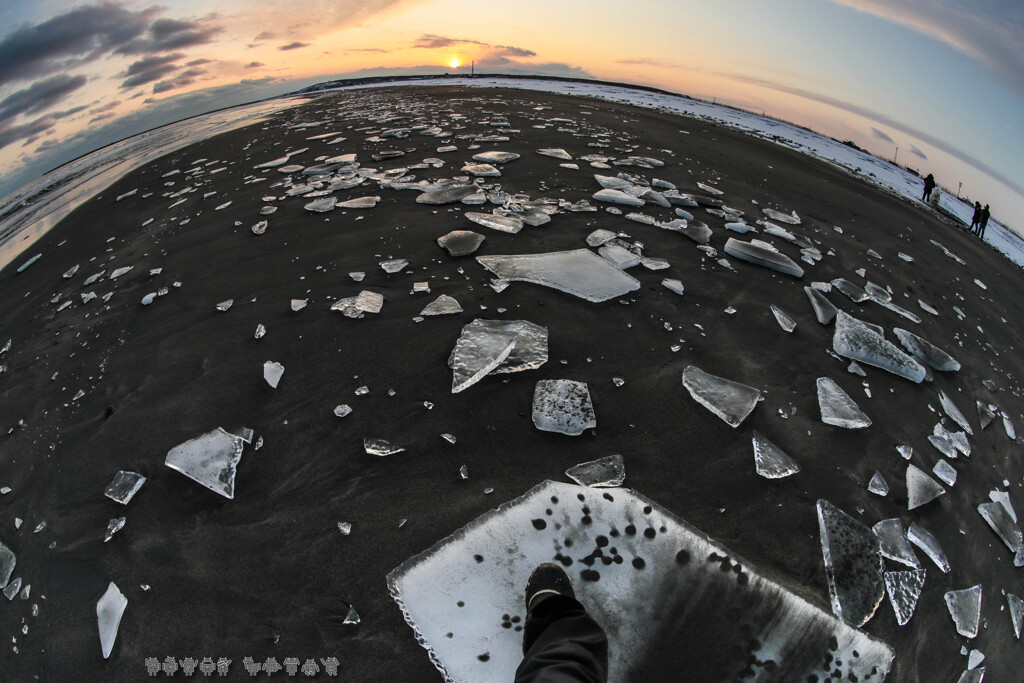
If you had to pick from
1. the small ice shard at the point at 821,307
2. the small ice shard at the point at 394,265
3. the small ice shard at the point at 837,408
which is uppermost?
the small ice shard at the point at 394,265

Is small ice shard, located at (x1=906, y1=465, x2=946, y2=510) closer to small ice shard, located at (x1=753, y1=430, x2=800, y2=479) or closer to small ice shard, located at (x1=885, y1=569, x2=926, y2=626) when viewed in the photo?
small ice shard, located at (x1=885, y1=569, x2=926, y2=626)

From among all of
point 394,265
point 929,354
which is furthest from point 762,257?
point 394,265

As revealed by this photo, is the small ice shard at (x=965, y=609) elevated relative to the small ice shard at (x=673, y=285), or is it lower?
lower

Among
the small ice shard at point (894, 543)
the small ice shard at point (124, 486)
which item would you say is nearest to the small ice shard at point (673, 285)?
the small ice shard at point (894, 543)

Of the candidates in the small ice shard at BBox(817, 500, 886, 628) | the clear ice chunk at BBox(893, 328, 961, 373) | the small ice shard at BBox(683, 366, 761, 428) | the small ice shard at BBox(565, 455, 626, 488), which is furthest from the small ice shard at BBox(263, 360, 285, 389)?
the clear ice chunk at BBox(893, 328, 961, 373)

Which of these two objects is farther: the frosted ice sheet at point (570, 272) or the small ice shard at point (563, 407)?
the frosted ice sheet at point (570, 272)

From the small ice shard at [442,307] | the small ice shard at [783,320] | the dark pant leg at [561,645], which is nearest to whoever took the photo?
the dark pant leg at [561,645]

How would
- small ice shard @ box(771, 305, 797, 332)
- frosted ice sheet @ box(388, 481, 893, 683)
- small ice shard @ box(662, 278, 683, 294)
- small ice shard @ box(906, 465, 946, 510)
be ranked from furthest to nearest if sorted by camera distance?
small ice shard @ box(662, 278, 683, 294) < small ice shard @ box(771, 305, 797, 332) < small ice shard @ box(906, 465, 946, 510) < frosted ice sheet @ box(388, 481, 893, 683)

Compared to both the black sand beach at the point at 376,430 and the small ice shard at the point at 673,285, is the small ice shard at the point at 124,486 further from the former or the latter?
the small ice shard at the point at 673,285
